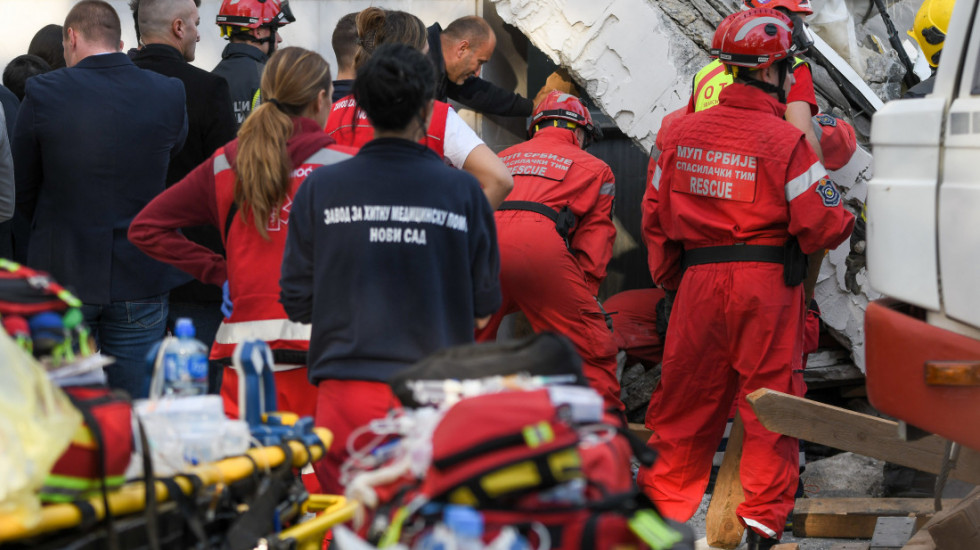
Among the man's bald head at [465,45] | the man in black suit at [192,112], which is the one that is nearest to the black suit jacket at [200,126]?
the man in black suit at [192,112]

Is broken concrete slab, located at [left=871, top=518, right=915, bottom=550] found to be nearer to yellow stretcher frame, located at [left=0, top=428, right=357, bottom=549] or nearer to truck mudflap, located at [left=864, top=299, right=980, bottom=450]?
truck mudflap, located at [left=864, top=299, right=980, bottom=450]

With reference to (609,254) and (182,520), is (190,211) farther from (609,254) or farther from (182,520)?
(609,254)

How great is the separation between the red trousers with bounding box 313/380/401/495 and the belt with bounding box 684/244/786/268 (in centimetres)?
231

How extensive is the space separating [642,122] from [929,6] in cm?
234

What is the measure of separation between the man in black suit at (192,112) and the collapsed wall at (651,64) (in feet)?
7.42

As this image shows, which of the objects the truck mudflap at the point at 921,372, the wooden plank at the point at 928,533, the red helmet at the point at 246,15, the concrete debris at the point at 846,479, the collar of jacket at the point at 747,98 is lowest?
the concrete debris at the point at 846,479

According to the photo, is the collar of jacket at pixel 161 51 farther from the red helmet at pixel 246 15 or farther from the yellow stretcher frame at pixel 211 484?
the yellow stretcher frame at pixel 211 484

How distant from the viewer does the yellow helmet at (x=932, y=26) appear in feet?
23.1

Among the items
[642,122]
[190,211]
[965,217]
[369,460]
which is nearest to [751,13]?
[642,122]

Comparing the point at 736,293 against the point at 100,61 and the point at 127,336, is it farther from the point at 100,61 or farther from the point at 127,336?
the point at 100,61

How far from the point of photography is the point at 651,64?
6500 millimetres

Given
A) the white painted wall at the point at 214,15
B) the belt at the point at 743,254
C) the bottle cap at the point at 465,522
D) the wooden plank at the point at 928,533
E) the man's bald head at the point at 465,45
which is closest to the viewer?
the bottle cap at the point at 465,522

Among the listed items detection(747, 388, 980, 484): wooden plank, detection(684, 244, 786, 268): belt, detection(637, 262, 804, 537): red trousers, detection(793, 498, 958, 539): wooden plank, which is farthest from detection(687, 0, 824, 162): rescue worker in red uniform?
detection(793, 498, 958, 539): wooden plank

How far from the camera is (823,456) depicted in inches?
268
